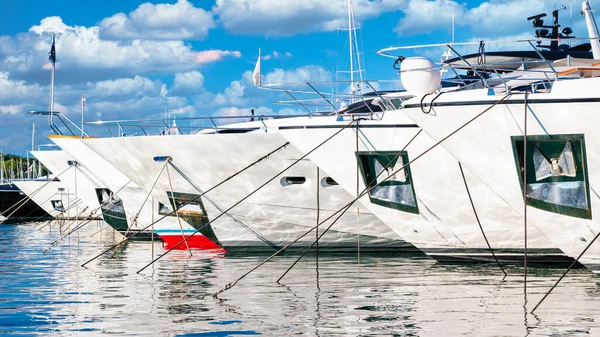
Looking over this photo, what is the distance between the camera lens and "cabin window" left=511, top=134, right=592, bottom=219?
43.1 feet

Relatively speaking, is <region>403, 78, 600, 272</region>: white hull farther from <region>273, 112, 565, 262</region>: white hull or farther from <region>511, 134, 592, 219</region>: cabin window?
<region>273, 112, 565, 262</region>: white hull

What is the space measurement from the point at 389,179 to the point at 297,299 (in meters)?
4.73

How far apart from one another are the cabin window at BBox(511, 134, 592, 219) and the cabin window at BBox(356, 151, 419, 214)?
11.6 ft

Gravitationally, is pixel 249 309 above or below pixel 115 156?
below

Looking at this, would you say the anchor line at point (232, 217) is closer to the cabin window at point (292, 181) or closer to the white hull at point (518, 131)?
the cabin window at point (292, 181)

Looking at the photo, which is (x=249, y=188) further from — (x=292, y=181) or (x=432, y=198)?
(x=432, y=198)

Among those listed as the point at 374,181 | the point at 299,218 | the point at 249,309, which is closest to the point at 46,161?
the point at 299,218

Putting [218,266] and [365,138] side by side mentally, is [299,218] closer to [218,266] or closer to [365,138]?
[218,266]

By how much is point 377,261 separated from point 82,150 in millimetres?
11683

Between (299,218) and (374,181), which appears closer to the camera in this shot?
(374,181)

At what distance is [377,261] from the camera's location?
64.0ft

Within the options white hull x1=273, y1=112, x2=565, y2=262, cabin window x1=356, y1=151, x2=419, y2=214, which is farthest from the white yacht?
cabin window x1=356, y1=151, x2=419, y2=214

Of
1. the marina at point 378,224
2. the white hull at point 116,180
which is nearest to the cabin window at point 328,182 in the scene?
the marina at point 378,224

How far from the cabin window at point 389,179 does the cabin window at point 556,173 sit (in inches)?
140
